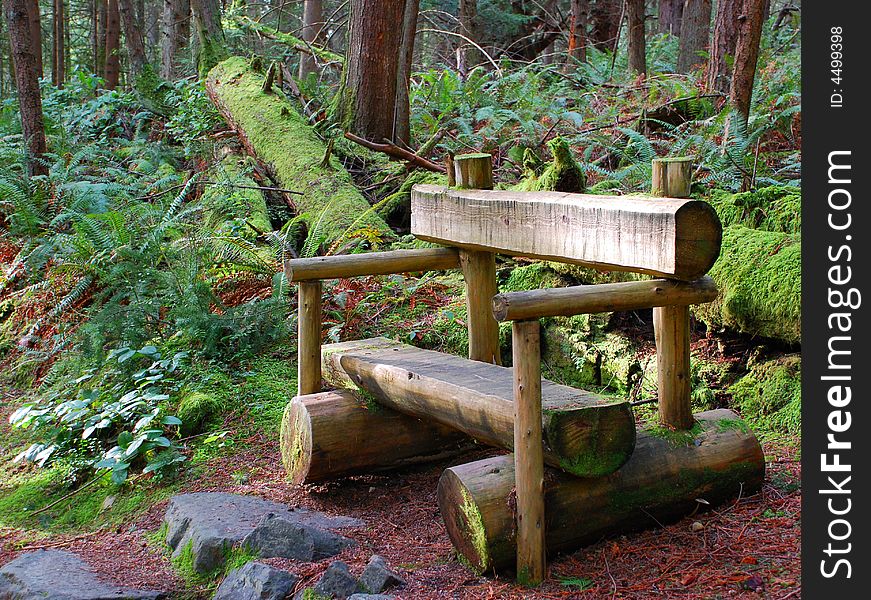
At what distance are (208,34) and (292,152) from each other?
4472 mm

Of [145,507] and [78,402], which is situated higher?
[78,402]

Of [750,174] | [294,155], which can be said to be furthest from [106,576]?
[294,155]

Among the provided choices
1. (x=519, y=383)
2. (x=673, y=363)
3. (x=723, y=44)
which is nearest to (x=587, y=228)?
(x=673, y=363)

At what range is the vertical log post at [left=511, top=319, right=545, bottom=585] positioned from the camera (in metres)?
3.19

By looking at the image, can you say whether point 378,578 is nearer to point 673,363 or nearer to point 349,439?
point 349,439

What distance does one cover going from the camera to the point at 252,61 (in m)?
10.8

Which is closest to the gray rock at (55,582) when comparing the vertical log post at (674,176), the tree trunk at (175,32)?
the vertical log post at (674,176)

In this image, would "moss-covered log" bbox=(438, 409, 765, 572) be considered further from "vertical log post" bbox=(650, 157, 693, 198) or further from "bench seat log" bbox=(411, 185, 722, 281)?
"vertical log post" bbox=(650, 157, 693, 198)

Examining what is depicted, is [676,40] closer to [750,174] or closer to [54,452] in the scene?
[750,174]

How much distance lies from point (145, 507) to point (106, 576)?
90 centimetres

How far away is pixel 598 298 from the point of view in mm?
3270
